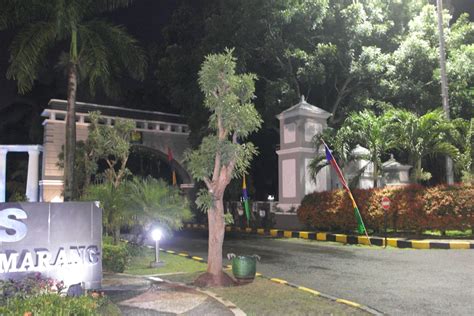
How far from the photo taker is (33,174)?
79.7 feet

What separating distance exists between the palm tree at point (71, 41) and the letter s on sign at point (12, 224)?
351 inches

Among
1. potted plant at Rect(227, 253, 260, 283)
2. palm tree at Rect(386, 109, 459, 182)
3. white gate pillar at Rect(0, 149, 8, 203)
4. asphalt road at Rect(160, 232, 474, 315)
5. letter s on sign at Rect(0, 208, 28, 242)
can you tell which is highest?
palm tree at Rect(386, 109, 459, 182)

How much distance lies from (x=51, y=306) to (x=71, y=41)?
1352 cm

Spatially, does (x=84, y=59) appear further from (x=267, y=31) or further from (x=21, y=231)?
(x=21, y=231)

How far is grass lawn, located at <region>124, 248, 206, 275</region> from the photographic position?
10.5 metres

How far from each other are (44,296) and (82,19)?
45.8 feet

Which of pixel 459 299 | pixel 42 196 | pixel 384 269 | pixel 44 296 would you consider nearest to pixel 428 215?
pixel 384 269

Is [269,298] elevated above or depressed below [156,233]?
below

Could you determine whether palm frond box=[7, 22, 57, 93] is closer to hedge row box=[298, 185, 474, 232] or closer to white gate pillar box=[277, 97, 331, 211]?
white gate pillar box=[277, 97, 331, 211]

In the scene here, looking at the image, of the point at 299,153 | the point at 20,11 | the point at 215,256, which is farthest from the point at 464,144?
the point at 20,11

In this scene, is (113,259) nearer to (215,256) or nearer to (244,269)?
(215,256)

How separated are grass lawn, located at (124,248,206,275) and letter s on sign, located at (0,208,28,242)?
13.9ft

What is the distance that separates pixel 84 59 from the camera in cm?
1686

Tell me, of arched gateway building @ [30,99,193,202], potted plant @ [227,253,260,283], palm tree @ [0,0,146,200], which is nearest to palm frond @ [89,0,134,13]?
palm tree @ [0,0,146,200]
